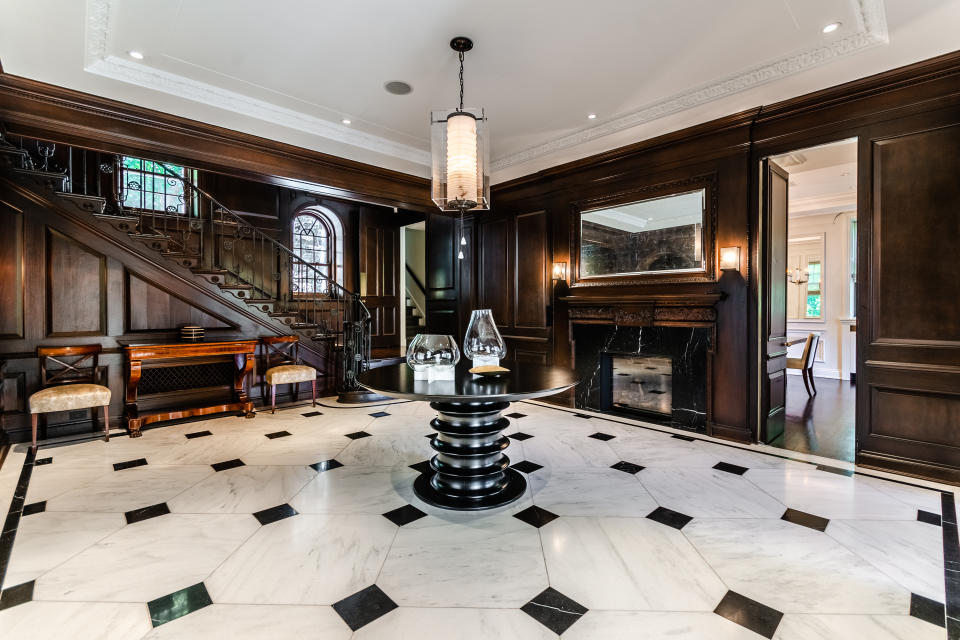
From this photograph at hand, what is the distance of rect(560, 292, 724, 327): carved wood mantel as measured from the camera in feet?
13.5

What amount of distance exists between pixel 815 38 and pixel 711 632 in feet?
12.1

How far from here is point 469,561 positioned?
2.01 m

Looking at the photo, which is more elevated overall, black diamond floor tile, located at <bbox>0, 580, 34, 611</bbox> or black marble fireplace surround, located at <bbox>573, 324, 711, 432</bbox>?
black marble fireplace surround, located at <bbox>573, 324, 711, 432</bbox>

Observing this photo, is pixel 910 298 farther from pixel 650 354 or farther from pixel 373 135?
pixel 373 135

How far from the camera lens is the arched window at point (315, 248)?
24.0ft

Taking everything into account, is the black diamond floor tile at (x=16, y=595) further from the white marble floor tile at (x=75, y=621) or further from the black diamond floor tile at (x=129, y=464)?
the black diamond floor tile at (x=129, y=464)

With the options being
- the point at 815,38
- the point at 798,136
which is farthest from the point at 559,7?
the point at 798,136

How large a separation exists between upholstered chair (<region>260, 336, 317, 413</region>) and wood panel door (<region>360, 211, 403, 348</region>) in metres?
2.41

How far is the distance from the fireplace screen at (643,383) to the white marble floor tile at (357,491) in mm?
2776

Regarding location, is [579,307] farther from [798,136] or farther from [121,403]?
[121,403]

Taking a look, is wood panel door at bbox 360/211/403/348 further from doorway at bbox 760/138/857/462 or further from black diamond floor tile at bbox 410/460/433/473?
doorway at bbox 760/138/857/462

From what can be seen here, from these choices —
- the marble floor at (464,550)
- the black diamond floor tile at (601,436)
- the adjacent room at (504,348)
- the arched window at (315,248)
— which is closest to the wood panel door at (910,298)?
the adjacent room at (504,348)

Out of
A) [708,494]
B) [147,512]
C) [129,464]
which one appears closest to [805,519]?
[708,494]

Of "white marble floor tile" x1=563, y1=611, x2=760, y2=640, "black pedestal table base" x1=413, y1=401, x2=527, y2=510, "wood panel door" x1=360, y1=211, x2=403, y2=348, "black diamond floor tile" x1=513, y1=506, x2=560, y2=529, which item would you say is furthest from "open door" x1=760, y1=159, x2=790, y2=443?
"wood panel door" x1=360, y1=211, x2=403, y2=348
